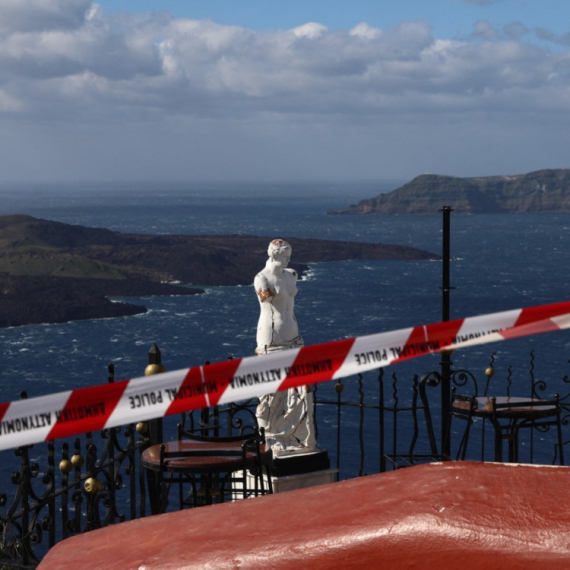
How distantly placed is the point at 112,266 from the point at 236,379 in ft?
573

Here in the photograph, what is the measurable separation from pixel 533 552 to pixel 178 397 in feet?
5.32

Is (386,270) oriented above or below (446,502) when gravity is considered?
below

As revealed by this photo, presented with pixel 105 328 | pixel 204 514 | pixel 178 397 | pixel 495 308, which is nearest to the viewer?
pixel 204 514

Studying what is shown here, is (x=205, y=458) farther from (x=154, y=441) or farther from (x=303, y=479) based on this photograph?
(x=303, y=479)

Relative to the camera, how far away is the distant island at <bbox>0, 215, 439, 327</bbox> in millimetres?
140750

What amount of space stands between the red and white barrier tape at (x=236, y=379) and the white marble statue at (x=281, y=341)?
232 inches

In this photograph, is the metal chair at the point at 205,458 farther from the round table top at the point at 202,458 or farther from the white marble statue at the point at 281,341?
the white marble statue at the point at 281,341

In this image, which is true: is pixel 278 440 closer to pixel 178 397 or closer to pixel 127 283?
pixel 178 397

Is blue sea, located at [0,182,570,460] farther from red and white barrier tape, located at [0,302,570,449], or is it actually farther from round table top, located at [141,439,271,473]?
red and white barrier tape, located at [0,302,570,449]

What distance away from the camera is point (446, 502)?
8.01 feet

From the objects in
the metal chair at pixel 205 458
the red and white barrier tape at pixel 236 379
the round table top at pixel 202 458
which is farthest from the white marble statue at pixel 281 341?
the red and white barrier tape at pixel 236 379

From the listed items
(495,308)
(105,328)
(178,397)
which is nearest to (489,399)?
(178,397)

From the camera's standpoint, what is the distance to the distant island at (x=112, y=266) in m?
141

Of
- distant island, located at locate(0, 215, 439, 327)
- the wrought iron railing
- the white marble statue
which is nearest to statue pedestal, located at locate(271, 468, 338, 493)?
the wrought iron railing
